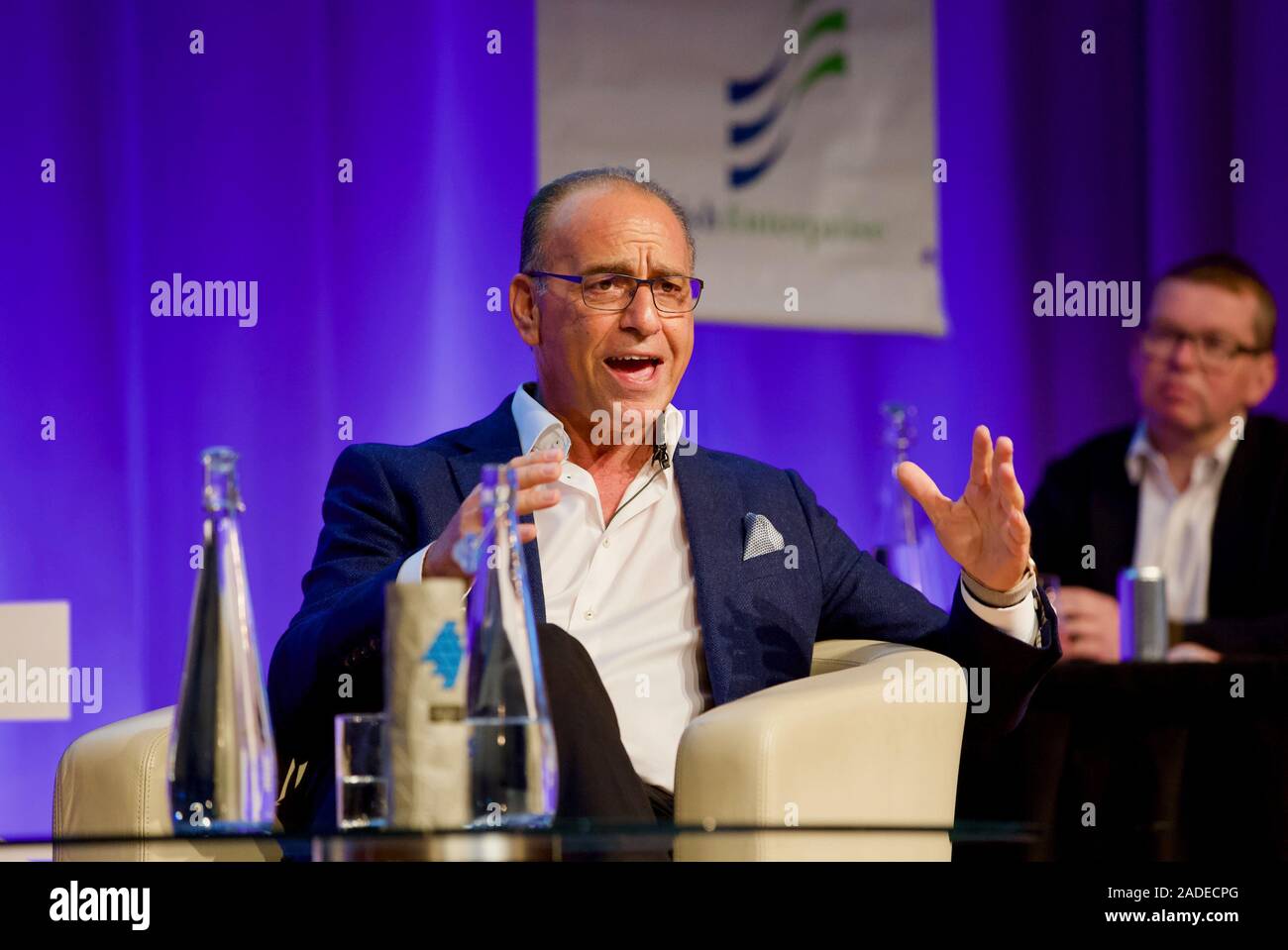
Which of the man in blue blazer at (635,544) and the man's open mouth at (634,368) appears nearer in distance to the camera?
the man in blue blazer at (635,544)

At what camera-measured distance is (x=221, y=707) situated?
139 centimetres

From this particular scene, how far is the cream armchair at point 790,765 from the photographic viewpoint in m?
1.98

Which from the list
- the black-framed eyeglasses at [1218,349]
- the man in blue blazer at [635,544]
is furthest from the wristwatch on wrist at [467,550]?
the black-framed eyeglasses at [1218,349]

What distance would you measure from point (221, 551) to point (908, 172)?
3239mm

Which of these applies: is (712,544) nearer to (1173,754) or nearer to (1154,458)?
(1173,754)

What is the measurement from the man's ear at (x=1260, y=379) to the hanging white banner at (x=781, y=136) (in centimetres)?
84

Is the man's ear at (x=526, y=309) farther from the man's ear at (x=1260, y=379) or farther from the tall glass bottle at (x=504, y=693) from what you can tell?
the man's ear at (x=1260, y=379)

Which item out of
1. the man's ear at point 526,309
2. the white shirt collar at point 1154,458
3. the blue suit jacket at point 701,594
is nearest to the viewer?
the blue suit jacket at point 701,594

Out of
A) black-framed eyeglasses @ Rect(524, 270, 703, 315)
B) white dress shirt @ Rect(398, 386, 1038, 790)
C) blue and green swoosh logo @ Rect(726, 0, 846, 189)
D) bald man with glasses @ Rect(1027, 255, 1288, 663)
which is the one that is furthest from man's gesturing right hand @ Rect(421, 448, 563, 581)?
bald man with glasses @ Rect(1027, 255, 1288, 663)

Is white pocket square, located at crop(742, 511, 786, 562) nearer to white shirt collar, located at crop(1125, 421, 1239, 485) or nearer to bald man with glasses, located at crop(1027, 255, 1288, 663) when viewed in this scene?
bald man with glasses, located at crop(1027, 255, 1288, 663)

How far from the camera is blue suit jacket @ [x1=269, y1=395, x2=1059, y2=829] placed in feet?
7.22

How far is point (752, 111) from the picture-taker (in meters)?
4.24

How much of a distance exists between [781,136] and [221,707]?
3.16 m
